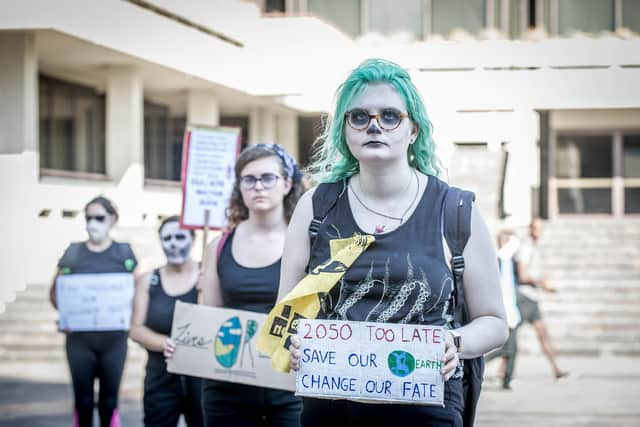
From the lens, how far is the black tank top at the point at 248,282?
5.18 meters

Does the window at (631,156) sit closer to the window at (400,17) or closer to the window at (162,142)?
the window at (400,17)

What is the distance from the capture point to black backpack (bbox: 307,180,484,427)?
3.41 meters

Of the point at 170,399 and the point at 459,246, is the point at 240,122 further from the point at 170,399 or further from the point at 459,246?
the point at 459,246

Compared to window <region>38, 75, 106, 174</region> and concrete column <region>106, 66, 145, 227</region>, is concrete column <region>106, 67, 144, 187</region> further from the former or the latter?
window <region>38, 75, 106, 174</region>

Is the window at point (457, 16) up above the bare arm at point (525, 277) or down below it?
above

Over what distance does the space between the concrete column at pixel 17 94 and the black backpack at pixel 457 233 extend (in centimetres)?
1802

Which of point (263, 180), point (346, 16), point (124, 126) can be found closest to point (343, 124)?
point (263, 180)

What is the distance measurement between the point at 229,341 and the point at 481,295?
2.30 meters

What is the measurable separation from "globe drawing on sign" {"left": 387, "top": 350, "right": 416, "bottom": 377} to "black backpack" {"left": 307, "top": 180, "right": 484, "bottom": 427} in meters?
0.23

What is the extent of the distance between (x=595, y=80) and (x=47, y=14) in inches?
538

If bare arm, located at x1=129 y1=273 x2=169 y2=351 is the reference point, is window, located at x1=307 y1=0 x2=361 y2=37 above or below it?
above

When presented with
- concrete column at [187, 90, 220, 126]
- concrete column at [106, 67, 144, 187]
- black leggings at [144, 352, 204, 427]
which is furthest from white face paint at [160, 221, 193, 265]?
concrete column at [187, 90, 220, 126]

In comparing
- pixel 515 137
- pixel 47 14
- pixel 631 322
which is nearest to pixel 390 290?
pixel 515 137

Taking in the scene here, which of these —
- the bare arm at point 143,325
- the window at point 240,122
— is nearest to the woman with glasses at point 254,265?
the bare arm at point 143,325
